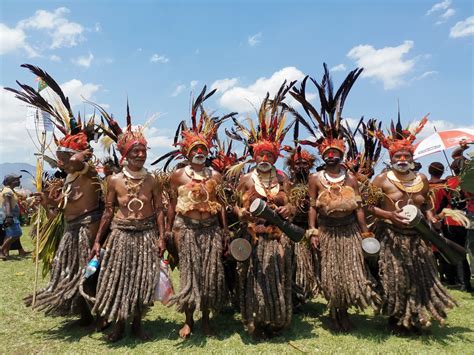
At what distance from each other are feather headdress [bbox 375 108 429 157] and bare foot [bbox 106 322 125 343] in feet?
11.6

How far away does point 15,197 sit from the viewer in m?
9.60

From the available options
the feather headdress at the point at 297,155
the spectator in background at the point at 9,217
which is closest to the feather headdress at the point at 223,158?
the feather headdress at the point at 297,155

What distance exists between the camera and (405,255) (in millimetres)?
4258

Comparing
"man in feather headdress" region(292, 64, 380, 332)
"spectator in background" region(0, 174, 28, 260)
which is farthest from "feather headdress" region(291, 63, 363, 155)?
"spectator in background" region(0, 174, 28, 260)

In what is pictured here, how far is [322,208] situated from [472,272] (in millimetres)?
3114

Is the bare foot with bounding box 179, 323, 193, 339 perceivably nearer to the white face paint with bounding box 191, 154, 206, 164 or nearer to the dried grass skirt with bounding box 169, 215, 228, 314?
the dried grass skirt with bounding box 169, 215, 228, 314

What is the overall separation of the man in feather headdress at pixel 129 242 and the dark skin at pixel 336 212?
1.74 meters

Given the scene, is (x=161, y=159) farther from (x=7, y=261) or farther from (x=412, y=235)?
(x=7, y=261)

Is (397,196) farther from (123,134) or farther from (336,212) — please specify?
(123,134)

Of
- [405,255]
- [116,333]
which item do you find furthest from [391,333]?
[116,333]

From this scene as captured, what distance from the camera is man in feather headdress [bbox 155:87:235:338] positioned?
4250 millimetres

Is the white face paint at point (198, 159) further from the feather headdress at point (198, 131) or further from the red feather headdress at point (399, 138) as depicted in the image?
the red feather headdress at point (399, 138)

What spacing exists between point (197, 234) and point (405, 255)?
7.40 ft

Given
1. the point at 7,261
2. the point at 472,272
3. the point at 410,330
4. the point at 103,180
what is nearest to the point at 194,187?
the point at 103,180
